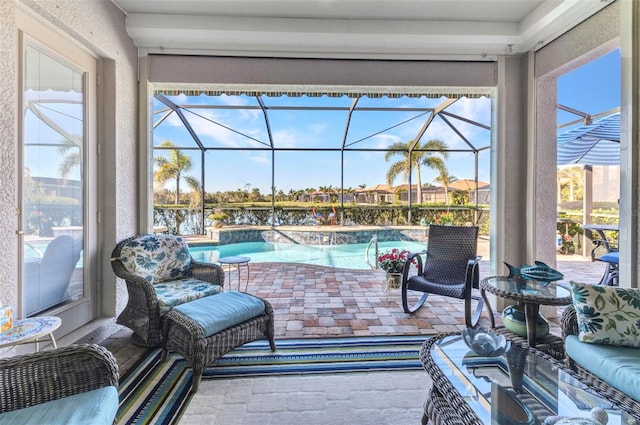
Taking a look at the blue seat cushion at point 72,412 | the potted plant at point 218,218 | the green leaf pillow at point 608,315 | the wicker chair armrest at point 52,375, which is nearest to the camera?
the blue seat cushion at point 72,412

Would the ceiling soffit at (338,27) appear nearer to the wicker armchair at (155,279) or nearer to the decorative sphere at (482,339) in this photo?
the wicker armchair at (155,279)

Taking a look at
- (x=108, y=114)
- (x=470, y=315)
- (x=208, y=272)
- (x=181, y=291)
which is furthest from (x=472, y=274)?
(x=108, y=114)

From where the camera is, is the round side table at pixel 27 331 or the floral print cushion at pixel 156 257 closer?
the round side table at pixel 27 331

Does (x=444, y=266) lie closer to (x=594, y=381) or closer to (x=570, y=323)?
(x=570, y=323)

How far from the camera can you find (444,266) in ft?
11.9

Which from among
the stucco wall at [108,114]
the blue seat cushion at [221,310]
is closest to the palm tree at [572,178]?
the blue seat cushion at [221,310]

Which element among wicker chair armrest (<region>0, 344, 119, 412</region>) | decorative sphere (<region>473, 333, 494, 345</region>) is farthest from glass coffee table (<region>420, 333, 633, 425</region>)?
wicker chair armrest (<region>0, 344, 119, 412</region>)

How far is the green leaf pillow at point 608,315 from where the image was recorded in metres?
1.67

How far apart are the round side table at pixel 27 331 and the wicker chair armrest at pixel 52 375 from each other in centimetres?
35

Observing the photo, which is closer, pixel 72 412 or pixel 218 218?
pixel 72 412

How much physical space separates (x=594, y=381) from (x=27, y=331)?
10.2ft

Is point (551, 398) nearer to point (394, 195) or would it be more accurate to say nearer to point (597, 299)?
point (597, 299)

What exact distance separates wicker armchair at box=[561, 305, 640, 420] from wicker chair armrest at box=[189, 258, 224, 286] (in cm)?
273

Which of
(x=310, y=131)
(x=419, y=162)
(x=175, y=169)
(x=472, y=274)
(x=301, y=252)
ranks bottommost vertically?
(x=301, y=252)
